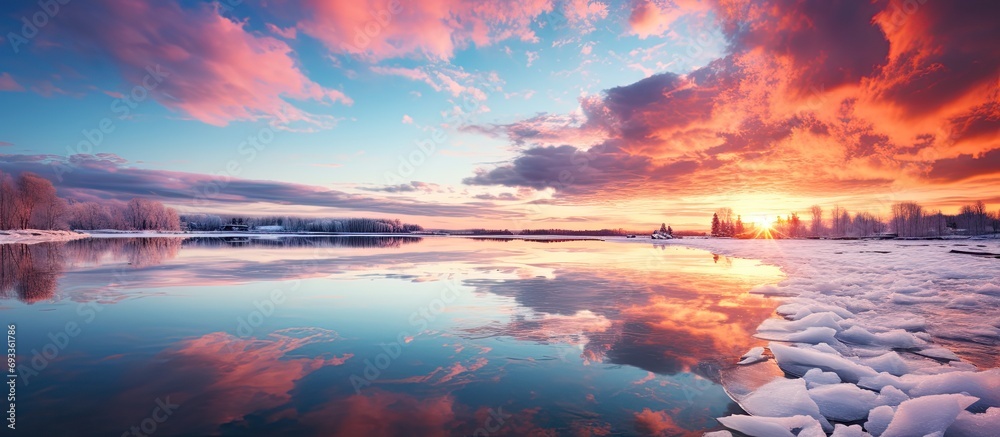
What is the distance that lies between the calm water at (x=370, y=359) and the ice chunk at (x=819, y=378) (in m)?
1.13

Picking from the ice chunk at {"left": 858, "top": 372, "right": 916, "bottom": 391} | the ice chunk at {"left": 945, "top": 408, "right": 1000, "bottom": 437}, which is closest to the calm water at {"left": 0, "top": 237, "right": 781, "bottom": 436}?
the ice chunk at {"left": 858, "top": 372, "right": 916, "bottom": 391}

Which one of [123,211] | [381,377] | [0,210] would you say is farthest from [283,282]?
[123,211]

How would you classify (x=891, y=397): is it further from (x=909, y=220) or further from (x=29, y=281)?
(x=909, y=220)

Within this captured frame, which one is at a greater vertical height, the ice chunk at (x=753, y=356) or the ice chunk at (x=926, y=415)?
the ice chunk at (x=926, y=415)

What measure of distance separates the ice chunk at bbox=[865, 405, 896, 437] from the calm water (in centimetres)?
136

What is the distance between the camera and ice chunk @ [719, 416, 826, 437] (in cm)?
422

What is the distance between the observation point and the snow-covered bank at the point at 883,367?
13.9 feet

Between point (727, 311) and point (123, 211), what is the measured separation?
165m

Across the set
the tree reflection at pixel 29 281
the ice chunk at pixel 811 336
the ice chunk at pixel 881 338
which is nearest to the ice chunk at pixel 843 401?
the ice chunk at pixel 811 336

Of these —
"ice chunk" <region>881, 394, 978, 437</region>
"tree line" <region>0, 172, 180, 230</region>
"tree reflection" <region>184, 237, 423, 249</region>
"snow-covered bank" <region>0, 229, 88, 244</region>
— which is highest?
"tree line" <region>0, 172, 180, 230</region>

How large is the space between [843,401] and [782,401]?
0.70 metres

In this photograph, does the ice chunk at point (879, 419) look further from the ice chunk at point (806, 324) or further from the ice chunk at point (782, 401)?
the ice chunk at point (806, 324)

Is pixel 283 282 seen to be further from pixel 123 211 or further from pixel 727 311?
pixel 123 211

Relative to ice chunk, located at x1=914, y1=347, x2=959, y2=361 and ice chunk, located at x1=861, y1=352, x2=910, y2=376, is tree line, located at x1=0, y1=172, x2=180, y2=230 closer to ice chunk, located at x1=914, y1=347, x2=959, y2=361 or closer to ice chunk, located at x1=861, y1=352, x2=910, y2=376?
ice chunk, located at x1=861, y1=352, x2=910, y2=376
